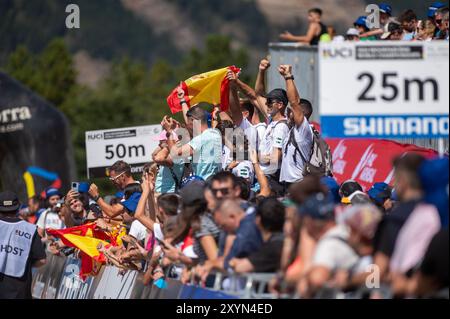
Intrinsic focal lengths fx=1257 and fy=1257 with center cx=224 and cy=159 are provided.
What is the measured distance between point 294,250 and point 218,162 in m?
5.04

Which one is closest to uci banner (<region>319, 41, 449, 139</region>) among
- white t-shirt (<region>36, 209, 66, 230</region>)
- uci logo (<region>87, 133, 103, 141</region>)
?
uci logo (<region>87, 133, 103, 141</region>)

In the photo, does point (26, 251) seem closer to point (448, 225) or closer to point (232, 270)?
point (232, 270)

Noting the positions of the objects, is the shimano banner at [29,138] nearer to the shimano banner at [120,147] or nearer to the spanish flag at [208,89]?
the shimano banner at [120,147]

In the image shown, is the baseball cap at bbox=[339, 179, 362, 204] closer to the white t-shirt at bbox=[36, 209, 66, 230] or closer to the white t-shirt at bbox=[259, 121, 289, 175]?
the white t-shirt at bbox=[259, 121, 289, 175]

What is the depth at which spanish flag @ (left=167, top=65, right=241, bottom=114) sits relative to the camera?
15.1 metres

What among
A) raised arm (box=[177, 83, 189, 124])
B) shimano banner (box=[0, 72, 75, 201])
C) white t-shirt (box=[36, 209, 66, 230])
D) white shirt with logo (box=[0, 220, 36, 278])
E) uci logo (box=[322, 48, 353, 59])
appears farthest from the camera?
shimano banner (box=[0, 72, 75, 201])

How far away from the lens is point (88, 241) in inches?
632

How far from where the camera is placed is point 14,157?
29531 millimetres

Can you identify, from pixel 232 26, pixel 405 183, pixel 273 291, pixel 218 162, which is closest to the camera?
pixel 405 183

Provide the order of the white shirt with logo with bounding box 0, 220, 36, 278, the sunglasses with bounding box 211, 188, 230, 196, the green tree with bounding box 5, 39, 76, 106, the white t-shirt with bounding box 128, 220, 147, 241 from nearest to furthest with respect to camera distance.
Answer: the sunglasses with bounding box 211, 188, 230, 196, the white t-shirt with bounding box 128, 220, 147, 241, the white shirt with logo with bounding box 0, 220, 36, 278, the green tree with bounding box 5, 39, 76, 106

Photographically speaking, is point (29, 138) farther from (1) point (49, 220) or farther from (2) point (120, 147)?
(2) point (120, 147)

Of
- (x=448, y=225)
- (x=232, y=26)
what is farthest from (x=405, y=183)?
(x=232, y=26)

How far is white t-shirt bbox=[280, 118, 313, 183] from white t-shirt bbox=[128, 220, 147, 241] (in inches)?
68.8

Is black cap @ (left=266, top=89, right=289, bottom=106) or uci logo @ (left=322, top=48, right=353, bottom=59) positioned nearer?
uci logo @ (left=322, top=48, right=353, bottom=59)
